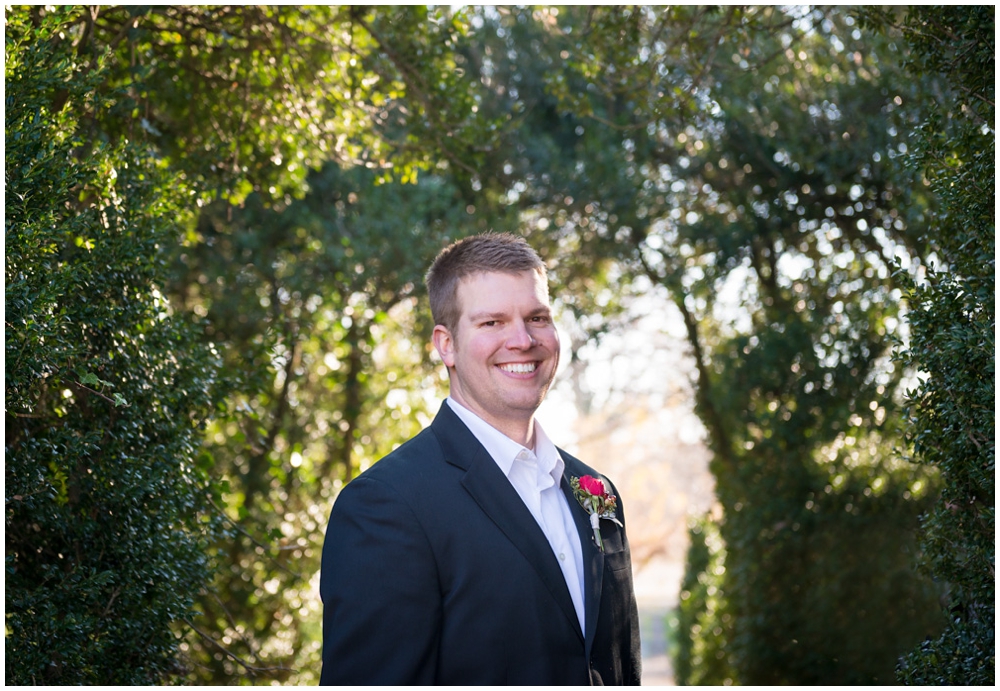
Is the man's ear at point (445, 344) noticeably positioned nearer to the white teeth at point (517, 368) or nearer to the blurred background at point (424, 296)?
the white teeth at point (517, 368)

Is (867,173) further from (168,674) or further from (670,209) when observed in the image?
(168,674)

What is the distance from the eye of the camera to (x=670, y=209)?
7.96 m

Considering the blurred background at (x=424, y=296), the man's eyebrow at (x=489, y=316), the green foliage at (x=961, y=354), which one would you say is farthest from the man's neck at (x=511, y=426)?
the green foliage at (x=961, y=354)

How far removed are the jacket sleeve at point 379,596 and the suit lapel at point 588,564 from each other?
1.42 ft

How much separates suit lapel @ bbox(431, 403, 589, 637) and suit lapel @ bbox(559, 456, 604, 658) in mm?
32

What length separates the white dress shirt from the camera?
2537 millimetres

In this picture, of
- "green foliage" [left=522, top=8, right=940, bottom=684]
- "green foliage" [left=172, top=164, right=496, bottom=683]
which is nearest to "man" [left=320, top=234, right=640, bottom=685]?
"green foliage" [left=172, top=164, right=496, bottom=683]

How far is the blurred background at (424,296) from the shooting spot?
10.2 ft

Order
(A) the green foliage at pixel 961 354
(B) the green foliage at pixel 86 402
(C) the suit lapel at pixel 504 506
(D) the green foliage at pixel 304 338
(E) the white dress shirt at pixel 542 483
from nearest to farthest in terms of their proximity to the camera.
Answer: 1. (C) the suit lapel at pixel 504 506
2. (E) the white dress shirt at pixel 542 483
3. (B) the green foliage at pixel 86 402
4. (A) the green foliage at pixel 961 354
5. (D) the green foliage at pixel 304 338

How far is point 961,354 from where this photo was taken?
2967 mm

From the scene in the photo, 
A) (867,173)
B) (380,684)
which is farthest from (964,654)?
(867,173)

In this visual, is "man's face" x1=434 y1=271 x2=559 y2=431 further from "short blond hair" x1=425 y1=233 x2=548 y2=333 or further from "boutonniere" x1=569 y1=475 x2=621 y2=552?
"boutonniere" x1=569 y1=475 x2=621 y2=552

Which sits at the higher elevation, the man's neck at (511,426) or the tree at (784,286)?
the tree at (784,286)

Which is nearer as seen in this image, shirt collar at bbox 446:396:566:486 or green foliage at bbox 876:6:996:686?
shirt collar at bbox 446:396:566:486
